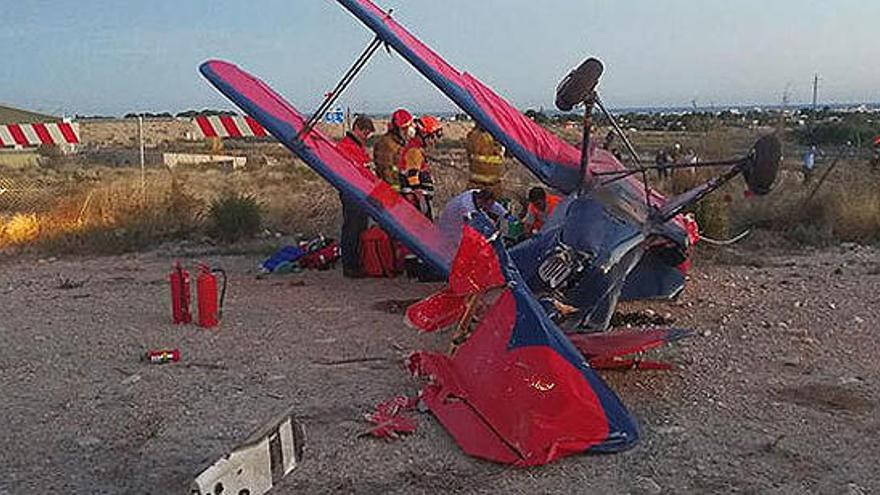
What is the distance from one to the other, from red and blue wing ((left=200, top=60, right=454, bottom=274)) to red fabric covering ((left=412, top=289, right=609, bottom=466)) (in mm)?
2907

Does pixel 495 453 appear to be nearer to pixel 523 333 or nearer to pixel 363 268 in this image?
pixel 523 333

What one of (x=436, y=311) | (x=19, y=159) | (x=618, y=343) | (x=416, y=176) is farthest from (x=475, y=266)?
(x=19, y=159)

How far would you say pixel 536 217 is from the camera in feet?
36.3

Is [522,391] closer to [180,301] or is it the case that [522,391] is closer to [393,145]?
[180,301]

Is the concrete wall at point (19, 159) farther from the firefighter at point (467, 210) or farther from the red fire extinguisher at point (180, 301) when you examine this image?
the red fire extinguisher at point (180, 301)

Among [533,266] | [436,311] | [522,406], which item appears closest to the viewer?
[522,406]

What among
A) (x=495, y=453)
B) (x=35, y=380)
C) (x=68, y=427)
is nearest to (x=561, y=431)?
(x=495, y=453)

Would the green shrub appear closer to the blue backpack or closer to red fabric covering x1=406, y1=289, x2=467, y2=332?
the blue backpack

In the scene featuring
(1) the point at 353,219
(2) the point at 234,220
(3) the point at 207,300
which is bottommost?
(2) the point at 234,220

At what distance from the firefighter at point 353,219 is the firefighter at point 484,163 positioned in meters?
1.75

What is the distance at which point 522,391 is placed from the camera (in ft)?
19.0

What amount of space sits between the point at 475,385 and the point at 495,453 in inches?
21.3

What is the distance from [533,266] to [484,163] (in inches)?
200

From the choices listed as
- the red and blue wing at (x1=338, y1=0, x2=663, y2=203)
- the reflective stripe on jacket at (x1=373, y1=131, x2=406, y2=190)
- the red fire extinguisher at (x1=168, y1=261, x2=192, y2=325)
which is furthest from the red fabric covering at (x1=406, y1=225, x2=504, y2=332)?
the reflective stripe on jacket at (x1=373, y1=131, x2=406, y2=190)
